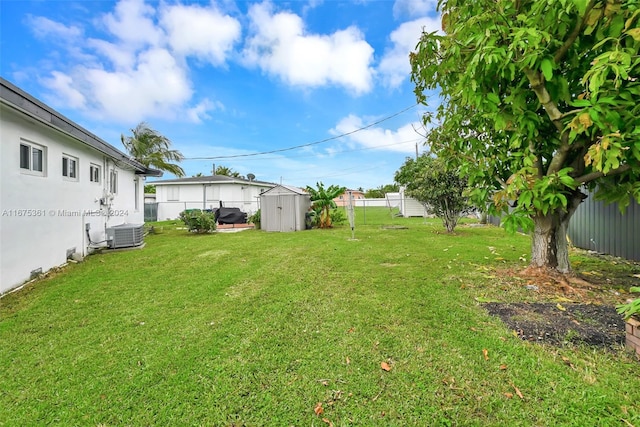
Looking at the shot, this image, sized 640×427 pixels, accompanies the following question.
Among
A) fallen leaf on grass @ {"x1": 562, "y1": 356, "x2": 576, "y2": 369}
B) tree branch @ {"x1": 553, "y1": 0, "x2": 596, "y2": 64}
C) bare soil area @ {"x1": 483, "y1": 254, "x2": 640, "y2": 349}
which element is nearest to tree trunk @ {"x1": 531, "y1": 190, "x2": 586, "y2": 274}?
bare soil area @ {"x1": 483, "y1": 254, "x2": 640, "y2": 349}

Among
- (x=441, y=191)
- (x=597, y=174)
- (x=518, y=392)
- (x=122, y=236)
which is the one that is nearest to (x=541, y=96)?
(x=597, y=174)

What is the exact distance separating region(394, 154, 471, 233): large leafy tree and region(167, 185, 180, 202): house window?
1869cm

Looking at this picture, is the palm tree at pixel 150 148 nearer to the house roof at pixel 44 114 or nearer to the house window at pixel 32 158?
the house roof at pixel 44 114

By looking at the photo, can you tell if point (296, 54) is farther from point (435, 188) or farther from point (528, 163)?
point (528, 163)

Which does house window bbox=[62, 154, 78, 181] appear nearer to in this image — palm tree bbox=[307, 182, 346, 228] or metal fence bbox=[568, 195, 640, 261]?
palm tree bbox=[307, 182, 346, 228]

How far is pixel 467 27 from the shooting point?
Result: 131 inches

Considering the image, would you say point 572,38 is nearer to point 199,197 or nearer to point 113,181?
point 113,181

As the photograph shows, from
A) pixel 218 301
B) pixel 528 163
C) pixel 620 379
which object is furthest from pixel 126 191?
pixel 620 379

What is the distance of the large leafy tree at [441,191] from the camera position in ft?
34.2

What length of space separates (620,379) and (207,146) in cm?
3185

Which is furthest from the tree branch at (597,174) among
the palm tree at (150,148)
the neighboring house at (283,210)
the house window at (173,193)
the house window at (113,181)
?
the house window at (173,193)

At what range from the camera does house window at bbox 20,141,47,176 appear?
521cm

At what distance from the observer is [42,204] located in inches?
221

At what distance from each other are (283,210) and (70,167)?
7.72 metres
